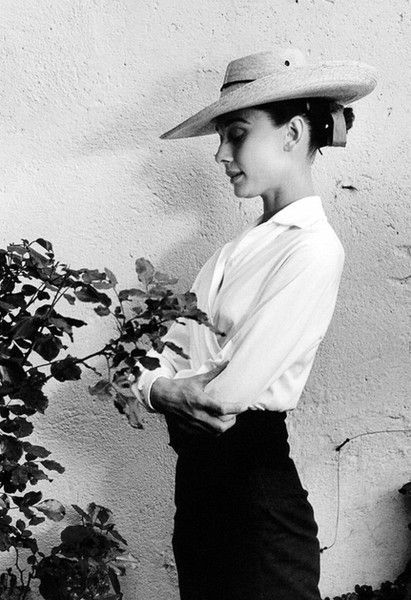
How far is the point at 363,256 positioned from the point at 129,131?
0.79 metres

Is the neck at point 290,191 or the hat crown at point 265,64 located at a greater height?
the hat crown at point 265,64

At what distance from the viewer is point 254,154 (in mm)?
1703

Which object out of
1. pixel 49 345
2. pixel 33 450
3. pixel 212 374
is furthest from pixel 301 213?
pixel 33 450

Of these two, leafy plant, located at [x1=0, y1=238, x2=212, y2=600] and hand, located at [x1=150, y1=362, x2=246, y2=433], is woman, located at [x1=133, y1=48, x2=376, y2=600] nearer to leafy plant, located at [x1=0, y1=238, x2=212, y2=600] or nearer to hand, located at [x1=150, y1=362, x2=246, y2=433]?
hand, located at [x1=150, y1=362, x2=246, y2=433]

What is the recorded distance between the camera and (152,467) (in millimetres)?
2352

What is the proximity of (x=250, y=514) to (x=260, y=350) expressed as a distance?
14.0 inches

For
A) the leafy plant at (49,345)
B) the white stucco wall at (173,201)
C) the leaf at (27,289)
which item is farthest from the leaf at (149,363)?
the white stucco wall at (173,201)

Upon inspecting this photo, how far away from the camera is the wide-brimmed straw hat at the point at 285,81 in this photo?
1642mm

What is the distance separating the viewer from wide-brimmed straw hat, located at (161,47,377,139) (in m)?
1.64

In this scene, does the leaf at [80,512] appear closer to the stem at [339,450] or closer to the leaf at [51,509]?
the leaf at [51,509]

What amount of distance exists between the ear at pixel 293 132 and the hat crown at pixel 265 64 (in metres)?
0.11

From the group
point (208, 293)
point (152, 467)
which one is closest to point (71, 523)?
point (152, 467)

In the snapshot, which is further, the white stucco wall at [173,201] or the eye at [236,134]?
the white stucco wall at [173,201]

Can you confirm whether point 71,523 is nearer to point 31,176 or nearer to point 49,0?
point 31,176
